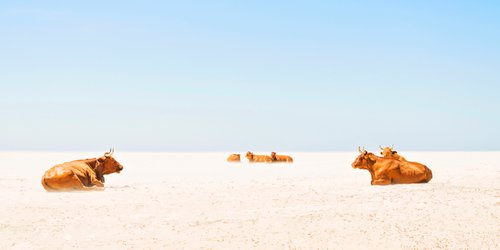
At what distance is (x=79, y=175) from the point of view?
16594 mm

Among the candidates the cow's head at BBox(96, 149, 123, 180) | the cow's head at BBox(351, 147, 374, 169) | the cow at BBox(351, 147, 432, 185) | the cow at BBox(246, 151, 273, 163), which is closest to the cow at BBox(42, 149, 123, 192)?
the cow's head at BBox(96, 149, 123, 180)

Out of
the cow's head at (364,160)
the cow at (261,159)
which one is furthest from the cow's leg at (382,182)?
the cow at (261,159)

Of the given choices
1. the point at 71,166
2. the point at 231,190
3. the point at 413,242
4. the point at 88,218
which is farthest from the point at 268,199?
the point at 71,166

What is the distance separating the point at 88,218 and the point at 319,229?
481 centimetres

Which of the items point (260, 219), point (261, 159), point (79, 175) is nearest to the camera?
point (260, 219)

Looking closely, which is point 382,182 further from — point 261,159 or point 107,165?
point 261,159

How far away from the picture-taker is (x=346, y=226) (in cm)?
950

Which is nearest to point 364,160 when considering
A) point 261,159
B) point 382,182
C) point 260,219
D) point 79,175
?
point 382,182

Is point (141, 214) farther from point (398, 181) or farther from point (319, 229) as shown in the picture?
point (398, 181)

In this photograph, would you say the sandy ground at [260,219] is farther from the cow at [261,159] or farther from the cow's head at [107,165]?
the cow at [261,159]

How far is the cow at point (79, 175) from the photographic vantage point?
16.1m

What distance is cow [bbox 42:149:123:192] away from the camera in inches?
635

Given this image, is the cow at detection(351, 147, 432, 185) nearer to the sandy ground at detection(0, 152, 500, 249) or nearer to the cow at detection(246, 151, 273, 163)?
the sandy ground at detection(0, 152, 500, 249)

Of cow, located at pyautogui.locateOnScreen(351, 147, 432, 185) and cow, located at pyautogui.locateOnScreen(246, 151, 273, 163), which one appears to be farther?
cow, located at pyautogui.locateOnScreen(246, 151, 273, 163)
